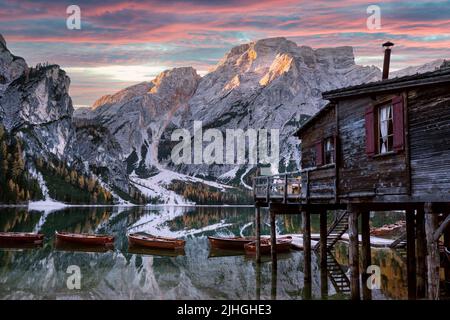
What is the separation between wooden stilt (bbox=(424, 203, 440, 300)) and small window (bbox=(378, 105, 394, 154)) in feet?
10.5

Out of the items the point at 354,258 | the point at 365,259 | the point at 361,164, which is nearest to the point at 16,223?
the point at 365,259

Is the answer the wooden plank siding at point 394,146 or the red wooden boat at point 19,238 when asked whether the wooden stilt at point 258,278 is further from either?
the red wooden boat at point 19,238

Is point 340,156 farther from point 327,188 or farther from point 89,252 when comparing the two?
point 89,252

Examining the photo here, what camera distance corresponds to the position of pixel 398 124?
18766 mm

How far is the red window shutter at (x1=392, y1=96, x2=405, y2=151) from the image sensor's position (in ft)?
60.8

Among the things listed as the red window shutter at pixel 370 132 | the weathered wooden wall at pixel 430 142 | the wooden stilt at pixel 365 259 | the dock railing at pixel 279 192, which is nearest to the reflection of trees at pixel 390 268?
the wooden stilt at pixel 365 259

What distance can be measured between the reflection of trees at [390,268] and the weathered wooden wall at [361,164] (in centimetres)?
731

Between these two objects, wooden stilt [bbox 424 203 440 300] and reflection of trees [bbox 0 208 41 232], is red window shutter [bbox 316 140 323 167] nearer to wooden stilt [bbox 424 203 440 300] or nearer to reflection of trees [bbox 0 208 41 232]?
wooden stilt [bbox 424 203 440 300]

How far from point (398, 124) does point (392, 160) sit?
1413 mm

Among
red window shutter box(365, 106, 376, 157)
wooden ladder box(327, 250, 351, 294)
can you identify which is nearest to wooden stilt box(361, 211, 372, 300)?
wooden ladder box(327, 250, 351, 294)

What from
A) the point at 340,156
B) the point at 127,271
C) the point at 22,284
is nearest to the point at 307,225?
the point at 340,156

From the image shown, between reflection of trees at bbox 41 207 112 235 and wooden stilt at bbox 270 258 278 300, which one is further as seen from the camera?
reflection of trees at bbox 41 207 112 235

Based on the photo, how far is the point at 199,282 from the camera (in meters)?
31.6

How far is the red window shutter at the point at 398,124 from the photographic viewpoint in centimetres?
1855
